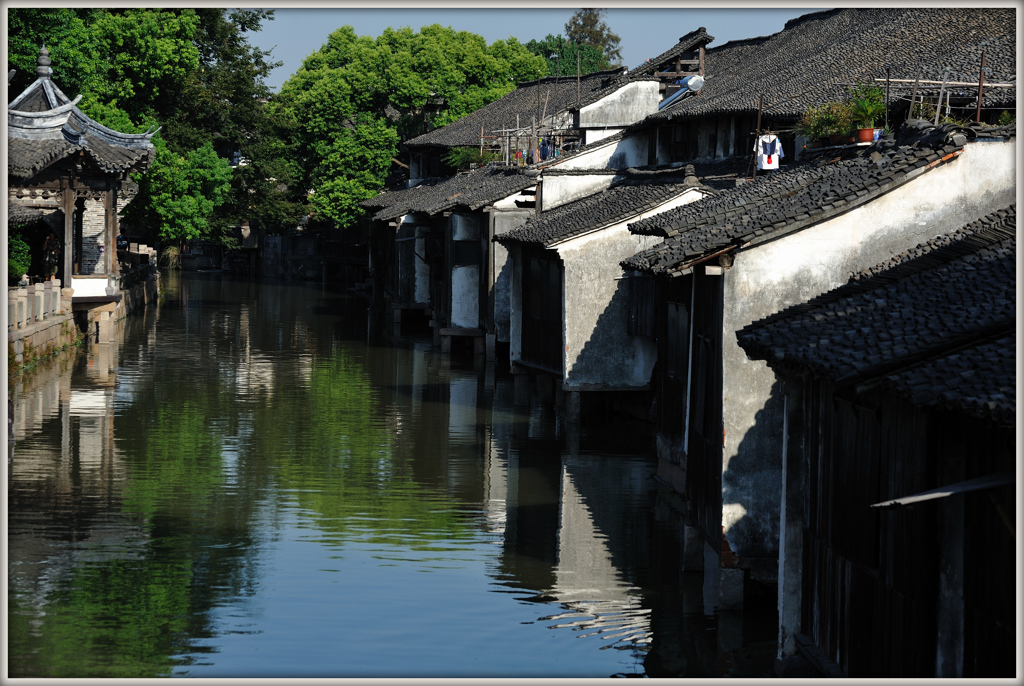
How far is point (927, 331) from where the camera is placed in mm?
8797

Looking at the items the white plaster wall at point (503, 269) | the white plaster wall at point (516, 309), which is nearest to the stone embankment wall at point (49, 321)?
the white plaster wall at point (516, 309)

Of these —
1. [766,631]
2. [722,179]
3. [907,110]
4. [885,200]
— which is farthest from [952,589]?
[722,179]

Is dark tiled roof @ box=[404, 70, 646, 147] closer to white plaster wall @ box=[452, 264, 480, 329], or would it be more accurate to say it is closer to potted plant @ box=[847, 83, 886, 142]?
white plaster wall @ box=[452, 264, 480, 329]

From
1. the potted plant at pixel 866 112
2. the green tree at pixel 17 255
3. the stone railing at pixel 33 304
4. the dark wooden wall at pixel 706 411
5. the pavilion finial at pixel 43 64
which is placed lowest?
the dark wooden wall at pixel 706 411

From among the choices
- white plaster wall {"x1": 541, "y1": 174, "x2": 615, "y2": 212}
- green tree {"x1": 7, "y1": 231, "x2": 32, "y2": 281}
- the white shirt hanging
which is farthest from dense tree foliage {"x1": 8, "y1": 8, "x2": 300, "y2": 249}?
the white shirt hanging

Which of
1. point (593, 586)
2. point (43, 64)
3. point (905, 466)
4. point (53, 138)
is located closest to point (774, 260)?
point (593, 586)

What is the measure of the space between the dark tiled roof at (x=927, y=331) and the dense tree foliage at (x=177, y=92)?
3236cm

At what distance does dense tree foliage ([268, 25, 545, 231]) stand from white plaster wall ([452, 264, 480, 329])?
26429 millimetres

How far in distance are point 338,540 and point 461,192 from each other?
22234 millimetres

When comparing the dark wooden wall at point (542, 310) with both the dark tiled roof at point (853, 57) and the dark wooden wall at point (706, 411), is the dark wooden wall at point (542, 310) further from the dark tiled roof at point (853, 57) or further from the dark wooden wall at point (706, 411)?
the dark wooden wall at point (706, 411)

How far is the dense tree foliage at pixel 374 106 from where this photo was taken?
60469 mm

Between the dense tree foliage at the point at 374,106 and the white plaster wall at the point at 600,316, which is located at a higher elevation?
the dense tree foliage at the point at 374,106

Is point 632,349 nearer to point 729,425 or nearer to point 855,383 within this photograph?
point 729,425

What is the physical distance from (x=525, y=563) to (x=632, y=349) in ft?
30.1
